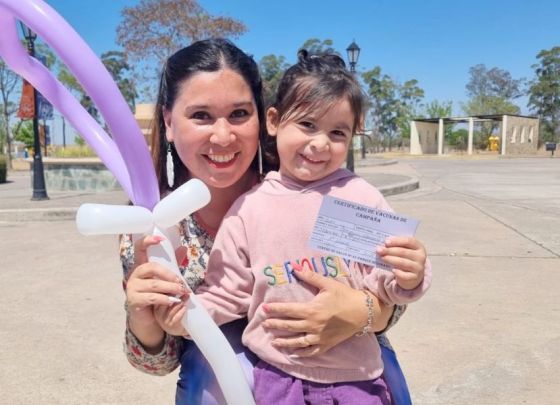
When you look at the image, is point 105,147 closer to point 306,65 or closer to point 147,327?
point 147,327

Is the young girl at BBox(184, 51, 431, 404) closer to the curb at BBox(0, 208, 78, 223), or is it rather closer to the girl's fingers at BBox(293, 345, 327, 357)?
the girl's fingers at BBox(293, 345, 327, 357)

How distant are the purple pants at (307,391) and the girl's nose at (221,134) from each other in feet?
2.04

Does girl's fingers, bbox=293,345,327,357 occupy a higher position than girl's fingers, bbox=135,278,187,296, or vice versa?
girl's fingers, bbox=135,278,187,296

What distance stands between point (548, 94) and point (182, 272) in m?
61.6

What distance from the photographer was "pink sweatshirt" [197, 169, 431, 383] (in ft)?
4.49

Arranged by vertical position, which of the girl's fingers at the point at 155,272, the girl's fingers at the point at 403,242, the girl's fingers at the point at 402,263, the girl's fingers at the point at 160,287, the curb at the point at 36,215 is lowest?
the curb at the point at 36,215

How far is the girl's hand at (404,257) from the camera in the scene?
1269mm

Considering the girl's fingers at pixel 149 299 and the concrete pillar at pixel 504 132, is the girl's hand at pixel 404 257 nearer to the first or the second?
the girl's fingers at pixel 149 299

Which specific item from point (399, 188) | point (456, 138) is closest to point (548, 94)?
point (456, 138)

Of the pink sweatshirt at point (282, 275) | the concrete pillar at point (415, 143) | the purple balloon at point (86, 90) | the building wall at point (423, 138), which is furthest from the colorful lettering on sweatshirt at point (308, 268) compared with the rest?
the concrete pillar at point (415, 143)

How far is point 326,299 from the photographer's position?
132 centimetres

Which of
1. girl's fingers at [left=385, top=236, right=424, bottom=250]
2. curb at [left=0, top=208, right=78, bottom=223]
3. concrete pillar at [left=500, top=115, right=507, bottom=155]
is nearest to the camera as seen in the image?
girl's fingers at [left=385, top=236, right=424, bottom=250]

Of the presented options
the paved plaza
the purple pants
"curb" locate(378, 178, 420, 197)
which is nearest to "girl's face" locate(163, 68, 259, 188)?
the purple pants

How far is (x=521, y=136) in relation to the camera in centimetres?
4434
